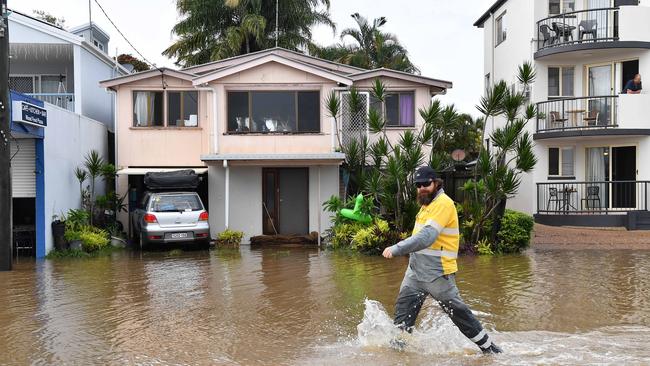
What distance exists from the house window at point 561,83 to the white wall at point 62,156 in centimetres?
1488

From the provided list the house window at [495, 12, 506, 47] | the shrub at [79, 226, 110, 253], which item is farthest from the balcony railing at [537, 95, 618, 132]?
the shrub at [79, 226, 110, 253]

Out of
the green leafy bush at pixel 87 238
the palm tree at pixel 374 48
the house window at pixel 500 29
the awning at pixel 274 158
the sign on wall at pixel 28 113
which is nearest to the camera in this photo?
the sign on wall at pixel 28 113

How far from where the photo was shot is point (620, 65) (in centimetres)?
2223

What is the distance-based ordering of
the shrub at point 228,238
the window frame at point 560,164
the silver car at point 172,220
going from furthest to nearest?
1. the window frame at point 560,164
2. the shrub at point 228,238
3. the silver car at point 172,220

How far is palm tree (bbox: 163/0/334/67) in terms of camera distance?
30.2 meters

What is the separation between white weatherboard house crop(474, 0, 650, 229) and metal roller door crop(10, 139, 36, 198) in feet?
48.7

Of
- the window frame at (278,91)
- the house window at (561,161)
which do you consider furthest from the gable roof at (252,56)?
the house window at (561,161)

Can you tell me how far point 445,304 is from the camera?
6.48m

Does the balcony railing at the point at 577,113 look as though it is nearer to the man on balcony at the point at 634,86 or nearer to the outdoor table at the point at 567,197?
the man on balcony at the point at 634,86

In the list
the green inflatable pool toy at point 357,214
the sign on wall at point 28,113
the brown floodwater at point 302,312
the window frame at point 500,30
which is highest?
Answer: the window frame at point 500,30

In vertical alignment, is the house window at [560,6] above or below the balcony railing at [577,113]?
above

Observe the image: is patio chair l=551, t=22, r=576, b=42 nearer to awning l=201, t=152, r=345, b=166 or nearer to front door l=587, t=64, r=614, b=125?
front door l=587, t=64, r=614, b=125

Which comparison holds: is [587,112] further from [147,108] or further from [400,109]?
[147,108]

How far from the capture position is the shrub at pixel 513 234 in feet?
54.0
